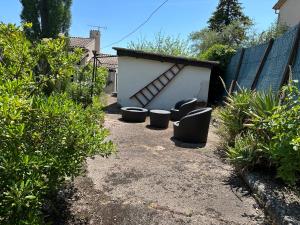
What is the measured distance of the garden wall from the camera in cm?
725

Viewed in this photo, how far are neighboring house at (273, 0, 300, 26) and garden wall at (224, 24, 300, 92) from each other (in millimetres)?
7626

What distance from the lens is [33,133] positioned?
277 cm

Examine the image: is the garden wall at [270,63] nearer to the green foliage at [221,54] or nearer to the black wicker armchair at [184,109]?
the black wicker armchair at [184,109]

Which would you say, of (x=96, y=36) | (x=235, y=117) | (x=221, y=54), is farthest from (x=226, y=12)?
(x=235, y=117)

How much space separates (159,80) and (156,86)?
1.02ft

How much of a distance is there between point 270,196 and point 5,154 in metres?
3.35

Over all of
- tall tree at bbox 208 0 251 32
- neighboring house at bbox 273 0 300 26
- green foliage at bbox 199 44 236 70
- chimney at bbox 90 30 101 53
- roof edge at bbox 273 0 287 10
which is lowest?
green foliage at bbox 199 44 236 70

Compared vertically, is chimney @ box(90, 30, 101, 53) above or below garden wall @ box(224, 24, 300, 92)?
above

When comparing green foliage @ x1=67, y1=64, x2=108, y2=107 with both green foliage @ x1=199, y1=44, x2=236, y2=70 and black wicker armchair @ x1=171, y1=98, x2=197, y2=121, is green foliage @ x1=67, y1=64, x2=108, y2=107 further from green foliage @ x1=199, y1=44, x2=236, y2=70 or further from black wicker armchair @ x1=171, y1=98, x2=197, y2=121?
green foliage @ x1=199, y1=44, x2=236, y2=70

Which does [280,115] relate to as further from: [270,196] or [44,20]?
[44,20]

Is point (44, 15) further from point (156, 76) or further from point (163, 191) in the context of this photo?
point (163, 191)

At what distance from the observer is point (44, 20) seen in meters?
26.9

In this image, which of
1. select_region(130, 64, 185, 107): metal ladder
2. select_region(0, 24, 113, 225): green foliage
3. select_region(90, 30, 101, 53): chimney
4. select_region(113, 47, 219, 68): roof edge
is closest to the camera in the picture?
select_region(0, 24, 113, 225): green foliage

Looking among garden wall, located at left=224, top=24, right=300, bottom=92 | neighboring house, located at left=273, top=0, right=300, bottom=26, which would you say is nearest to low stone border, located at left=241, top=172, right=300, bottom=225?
garden wall, located at left=224, top=24, right=300, bottom=92
